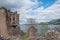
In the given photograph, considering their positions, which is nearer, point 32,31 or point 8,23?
point 8,23

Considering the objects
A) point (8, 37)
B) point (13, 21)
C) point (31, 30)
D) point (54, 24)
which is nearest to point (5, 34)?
point (8, 37)

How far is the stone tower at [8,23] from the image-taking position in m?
4.23

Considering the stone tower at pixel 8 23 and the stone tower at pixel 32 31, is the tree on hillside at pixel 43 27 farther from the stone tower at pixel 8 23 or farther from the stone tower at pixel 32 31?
the stone tower at pixel 8 23

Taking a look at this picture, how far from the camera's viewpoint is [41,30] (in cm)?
435

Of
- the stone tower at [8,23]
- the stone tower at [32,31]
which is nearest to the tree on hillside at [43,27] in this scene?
the stone tower at [32,31]

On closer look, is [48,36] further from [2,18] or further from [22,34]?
[2,18]

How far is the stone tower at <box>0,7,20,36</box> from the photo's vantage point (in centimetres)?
423

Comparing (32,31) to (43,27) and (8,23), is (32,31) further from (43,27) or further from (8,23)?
(8,23)

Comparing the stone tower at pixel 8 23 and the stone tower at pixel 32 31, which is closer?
the stone tower at pixel 8 23

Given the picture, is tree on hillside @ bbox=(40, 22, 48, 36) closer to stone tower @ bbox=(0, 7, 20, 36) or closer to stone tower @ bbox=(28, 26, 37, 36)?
stone tower @ bbox=(28, 26, 37, 36)

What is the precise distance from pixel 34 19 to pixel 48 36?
684 mm

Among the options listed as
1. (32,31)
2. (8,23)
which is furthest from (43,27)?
(8,23)

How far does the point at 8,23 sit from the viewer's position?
4.28m

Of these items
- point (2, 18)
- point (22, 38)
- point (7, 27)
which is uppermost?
point (2, 18)
